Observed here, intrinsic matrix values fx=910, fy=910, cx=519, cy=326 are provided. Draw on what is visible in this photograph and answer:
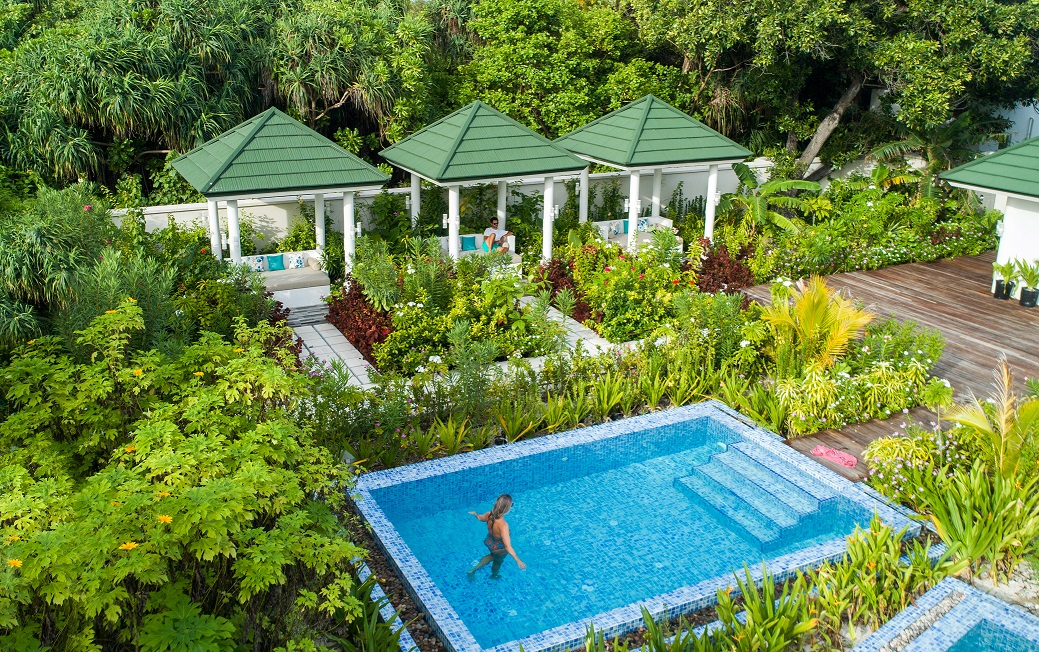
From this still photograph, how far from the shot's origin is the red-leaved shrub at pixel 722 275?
1502cm

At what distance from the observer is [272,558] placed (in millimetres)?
5176

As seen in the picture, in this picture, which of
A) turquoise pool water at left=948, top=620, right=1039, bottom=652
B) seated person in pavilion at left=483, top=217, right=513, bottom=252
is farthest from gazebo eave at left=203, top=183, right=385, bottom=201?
turquoise pool water at left=948, top=620, right=1039, bottom=652

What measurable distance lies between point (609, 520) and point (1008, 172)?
9.87 m

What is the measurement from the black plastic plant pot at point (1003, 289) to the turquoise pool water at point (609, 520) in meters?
7.16

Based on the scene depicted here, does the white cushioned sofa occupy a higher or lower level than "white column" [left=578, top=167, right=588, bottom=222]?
lower

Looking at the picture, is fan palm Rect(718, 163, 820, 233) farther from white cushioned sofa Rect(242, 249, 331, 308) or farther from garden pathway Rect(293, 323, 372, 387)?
garden pathway Rect(293, 323, 372, 387)

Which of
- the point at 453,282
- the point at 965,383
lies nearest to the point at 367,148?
the point at 453,282

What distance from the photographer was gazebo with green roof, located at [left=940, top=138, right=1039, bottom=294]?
14398 mm

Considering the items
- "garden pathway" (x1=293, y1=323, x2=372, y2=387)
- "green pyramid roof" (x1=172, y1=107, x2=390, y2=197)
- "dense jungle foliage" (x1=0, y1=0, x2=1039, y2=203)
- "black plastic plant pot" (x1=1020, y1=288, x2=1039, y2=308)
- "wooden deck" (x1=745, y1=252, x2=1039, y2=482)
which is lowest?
"garden pathway" (x1=293, y1=323, x2=372, y2=387)

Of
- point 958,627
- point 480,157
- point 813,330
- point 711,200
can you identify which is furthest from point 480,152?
point 958,627

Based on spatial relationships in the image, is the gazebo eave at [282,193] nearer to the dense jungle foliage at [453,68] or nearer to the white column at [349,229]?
the white column at [349,229]

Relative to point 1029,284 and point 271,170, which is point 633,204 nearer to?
point 271,170

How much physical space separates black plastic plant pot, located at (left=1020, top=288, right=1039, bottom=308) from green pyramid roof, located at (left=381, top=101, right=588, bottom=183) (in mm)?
7427

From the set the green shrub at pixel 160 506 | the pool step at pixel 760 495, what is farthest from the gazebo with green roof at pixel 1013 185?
the green shrub at pixel 160 506
